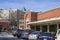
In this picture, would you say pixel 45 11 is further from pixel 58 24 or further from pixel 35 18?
pixel 58 24

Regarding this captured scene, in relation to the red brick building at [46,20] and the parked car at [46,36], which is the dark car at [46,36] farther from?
the red brick building at [46,20]

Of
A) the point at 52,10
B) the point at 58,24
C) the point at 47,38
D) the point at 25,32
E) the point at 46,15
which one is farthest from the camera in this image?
the point at 46,15

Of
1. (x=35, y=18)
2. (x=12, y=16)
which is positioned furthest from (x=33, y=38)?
(x=12, y=16)

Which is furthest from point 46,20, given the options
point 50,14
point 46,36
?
point 46,36

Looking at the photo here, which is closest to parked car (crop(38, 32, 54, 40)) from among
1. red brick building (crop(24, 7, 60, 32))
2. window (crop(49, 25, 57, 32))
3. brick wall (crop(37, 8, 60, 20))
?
red brick building (crop(24, 7, 60, 32))

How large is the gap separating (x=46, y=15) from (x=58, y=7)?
8.63m

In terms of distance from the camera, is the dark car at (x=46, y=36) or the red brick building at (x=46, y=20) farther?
the red brick building at (x=46, y=20)

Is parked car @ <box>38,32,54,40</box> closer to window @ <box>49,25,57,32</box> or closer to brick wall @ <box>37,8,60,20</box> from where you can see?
window @ <box>49,25,57,32</box>

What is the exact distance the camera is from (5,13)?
13512 cm

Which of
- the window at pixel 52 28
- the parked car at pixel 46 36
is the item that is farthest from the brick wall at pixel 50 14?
the parked car at pixel 46 36

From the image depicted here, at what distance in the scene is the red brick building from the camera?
45.2 m

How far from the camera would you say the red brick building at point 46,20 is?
4518 cm

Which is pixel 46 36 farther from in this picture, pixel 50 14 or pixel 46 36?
pixel 50 14

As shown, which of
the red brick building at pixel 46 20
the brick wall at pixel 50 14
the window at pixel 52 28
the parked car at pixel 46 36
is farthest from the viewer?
the brick wall at pixel 50 14
